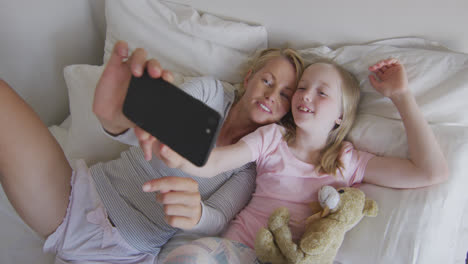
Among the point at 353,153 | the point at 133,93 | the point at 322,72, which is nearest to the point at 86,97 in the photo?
the point at 133,93

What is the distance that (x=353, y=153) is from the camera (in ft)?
3.25

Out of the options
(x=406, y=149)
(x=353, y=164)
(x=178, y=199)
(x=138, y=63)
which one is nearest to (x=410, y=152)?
(x=406, y=149)

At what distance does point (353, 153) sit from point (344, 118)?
110 mm

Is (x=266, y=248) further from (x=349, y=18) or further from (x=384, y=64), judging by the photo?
(x=349, y=18)

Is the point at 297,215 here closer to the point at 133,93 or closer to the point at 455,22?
the point at 133,93

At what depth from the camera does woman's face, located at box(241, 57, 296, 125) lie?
1015 mm

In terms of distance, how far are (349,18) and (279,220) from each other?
0.70 meters

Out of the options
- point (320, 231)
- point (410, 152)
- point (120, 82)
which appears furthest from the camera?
point (410, 152)

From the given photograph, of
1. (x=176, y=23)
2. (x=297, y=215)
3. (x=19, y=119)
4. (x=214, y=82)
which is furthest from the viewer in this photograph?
(x=176, y=23)

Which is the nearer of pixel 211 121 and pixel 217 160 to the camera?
pixel 211 121

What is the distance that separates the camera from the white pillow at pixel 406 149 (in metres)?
0.83

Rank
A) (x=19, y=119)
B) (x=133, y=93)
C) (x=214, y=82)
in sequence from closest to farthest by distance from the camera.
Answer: (x=133, y=93) < (x=19, y=119) < (x=214, y=82)

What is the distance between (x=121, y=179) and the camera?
0.98 meters

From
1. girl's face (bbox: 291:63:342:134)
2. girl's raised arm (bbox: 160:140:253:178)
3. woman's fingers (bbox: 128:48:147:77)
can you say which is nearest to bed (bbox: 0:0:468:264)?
girl's face (bbox: 291:63:342:134)
